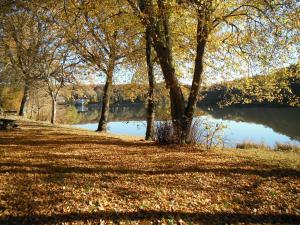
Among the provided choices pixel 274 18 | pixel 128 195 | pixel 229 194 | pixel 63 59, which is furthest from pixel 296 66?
pixel 63 59

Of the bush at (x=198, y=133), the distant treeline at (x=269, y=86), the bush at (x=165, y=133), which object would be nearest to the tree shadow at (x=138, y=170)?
the bush at (x=198, y=133)

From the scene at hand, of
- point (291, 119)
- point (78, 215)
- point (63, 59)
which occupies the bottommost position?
point (78, 215)

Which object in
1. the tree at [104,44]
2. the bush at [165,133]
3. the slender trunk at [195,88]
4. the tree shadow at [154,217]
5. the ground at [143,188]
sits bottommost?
the tree shadow at [154,217]

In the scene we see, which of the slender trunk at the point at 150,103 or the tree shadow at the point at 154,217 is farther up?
the slender trunk at the point at 150,103

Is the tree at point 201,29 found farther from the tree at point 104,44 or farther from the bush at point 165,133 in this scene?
the tree at point 104,44

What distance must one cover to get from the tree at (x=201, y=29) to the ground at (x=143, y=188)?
3.02 meters

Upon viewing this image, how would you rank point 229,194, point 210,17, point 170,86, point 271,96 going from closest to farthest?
point 229,194 → point 210,17 → point 170,86 → point 271,96

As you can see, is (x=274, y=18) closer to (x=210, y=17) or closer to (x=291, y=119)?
(x=210, y=17)

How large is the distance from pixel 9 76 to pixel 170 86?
65.3 feet

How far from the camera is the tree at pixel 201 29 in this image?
1188cm

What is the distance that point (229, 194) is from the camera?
7430 mm

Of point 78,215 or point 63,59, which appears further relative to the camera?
point 63,59

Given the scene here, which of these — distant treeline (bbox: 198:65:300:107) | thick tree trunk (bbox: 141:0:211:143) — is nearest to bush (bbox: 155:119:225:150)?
thick tree trunk (bbox: 141:0:211:143)

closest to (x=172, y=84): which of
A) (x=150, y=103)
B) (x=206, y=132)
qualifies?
(x=206, y=132)
